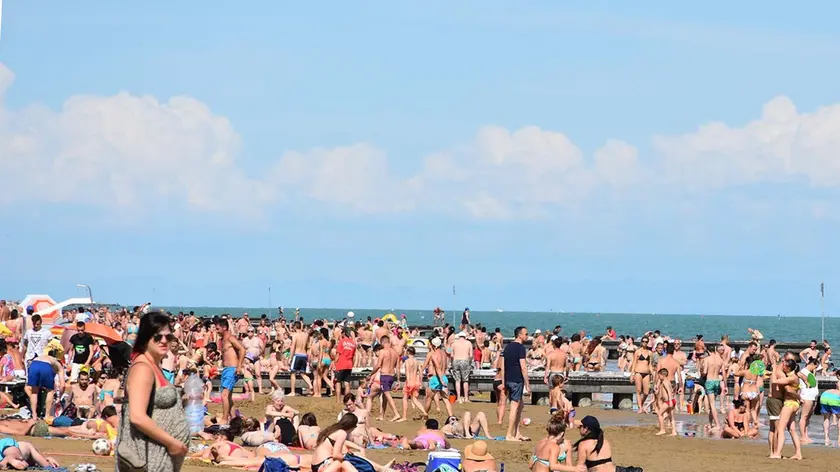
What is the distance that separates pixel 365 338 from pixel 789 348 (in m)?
30.2

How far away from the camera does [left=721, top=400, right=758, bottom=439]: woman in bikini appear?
60.5 ft

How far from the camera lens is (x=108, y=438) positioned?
13289 mm

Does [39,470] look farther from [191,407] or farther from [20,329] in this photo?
[20,329]

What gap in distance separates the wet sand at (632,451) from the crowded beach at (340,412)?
5 centimetres

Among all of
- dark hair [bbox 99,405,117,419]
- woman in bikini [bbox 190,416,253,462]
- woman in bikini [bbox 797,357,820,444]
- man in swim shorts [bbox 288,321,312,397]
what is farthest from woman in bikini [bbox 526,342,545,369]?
woman in bikini [bbox 190,416,253,462]

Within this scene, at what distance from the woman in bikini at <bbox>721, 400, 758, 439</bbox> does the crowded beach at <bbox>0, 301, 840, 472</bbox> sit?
0.03 meters

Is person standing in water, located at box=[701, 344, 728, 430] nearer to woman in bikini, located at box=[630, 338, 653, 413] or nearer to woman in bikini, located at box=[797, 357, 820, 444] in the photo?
woman in bikini, located at box=[630, 338, 653, 413]

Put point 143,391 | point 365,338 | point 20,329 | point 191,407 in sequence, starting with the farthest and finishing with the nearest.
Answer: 1. point 365,338
2. point 20,329
3. point 191,407
4. point 143,391

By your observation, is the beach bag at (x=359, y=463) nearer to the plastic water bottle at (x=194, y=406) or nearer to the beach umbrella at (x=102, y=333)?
the plastic water bottle at (x=194, y=406)

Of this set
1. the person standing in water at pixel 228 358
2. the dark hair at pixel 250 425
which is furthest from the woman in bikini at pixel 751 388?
the person standing in water at pixel 228 358

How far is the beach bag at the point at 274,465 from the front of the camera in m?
11.2

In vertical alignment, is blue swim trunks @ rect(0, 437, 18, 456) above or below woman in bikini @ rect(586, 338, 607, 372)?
below

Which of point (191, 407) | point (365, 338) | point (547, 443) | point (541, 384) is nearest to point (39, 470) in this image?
point (547, 443)

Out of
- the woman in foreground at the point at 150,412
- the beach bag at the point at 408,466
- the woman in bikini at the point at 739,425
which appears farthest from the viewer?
the woman in bikini at the point at 739,425
